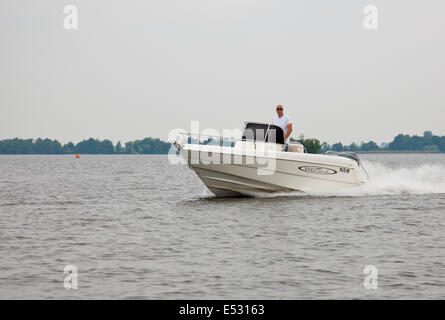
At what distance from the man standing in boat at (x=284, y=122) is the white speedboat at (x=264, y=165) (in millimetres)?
262

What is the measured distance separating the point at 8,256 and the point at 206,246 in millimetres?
3939

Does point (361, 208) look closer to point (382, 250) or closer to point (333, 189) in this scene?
point (333, 189)

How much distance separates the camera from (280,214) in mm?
16047

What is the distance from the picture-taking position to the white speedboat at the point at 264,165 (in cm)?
1816

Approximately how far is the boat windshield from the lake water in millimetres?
2023

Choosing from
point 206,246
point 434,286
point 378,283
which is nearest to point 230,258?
point 206,246

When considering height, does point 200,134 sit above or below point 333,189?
above

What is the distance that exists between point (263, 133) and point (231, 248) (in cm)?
736

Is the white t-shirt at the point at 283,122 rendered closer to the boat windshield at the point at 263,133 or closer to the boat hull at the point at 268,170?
the boat windshield at the point at 263,133

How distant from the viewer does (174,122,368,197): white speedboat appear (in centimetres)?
1816

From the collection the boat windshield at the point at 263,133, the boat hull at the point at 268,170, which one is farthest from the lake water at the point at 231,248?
the boat windshield at the point at 263,133
